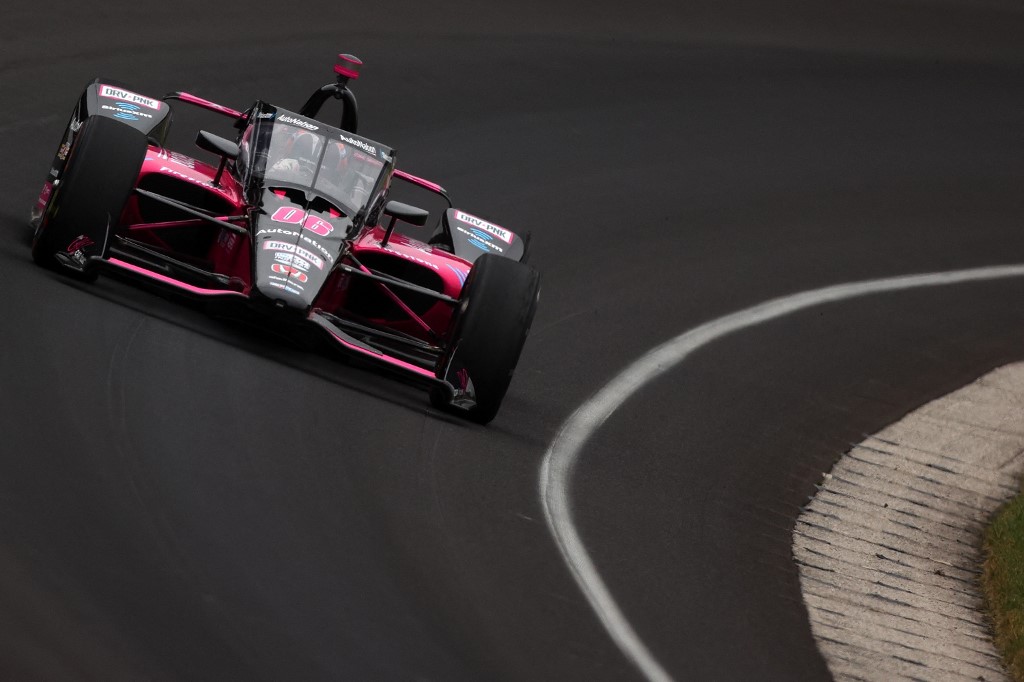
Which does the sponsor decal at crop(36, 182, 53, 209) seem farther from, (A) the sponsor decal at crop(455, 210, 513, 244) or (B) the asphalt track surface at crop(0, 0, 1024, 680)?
(A) the sponsor decal at crop(455, 210, 513, 244)

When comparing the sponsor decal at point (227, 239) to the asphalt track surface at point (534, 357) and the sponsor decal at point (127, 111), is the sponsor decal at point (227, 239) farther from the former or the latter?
the sponsor decal at point (127, 111)

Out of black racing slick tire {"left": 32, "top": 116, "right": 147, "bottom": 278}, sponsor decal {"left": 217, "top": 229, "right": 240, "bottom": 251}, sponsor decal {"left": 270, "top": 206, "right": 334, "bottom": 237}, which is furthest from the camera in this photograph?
sponsor decal {"left": 217, "top": 229, "right": 240, "bottom": 251}

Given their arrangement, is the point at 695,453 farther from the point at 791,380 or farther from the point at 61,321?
the point at 61,321

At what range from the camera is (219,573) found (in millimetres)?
7027

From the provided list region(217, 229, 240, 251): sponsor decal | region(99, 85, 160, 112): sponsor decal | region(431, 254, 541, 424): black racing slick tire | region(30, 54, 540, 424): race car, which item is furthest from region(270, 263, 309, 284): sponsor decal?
region(99, 85, 160, 112): sponsor decal

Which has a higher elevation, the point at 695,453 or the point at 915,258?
the point at 915,258

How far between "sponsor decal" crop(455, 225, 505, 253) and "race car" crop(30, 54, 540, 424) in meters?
0.02

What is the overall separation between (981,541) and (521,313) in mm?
3507

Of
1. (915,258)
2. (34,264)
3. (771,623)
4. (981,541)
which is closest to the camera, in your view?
(771,623)

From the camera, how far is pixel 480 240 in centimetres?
1207

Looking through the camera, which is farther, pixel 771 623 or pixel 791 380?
pixel 791 380

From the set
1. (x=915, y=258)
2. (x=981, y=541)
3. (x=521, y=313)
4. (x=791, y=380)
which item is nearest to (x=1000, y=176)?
(x=915, y=258)

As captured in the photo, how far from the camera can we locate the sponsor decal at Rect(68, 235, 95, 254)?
378 inches

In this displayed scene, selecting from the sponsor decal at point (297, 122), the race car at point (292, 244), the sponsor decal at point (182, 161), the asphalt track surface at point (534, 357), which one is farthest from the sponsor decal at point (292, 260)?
the sponsor decal at point (297, 122)
